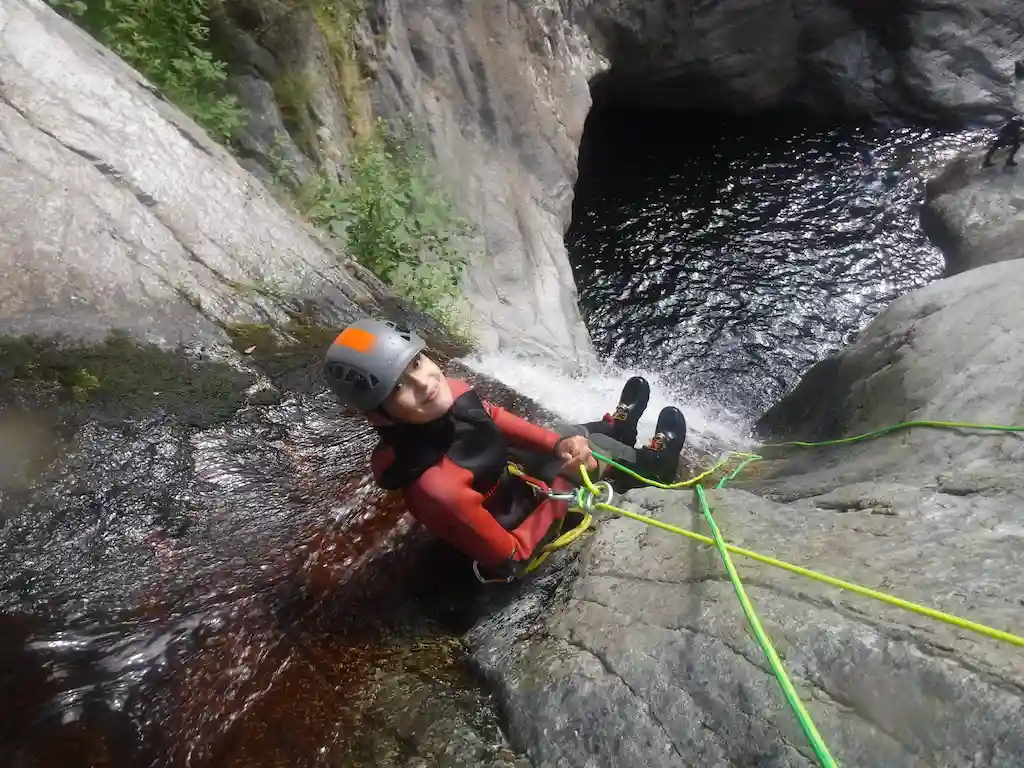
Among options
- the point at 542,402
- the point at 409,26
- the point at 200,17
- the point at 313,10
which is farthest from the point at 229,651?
the point at 409,26

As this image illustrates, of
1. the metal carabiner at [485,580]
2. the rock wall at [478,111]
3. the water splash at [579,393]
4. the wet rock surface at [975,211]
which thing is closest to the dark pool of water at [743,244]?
the wet rock surface at [975,211]

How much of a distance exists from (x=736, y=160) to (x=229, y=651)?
1357cm

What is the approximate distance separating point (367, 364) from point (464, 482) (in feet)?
2.12

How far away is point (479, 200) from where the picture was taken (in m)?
8.43

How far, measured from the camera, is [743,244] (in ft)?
36.2

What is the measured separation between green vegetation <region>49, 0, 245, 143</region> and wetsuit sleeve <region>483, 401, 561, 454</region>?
12.9 feet

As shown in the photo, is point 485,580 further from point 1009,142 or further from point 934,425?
point 1009,142

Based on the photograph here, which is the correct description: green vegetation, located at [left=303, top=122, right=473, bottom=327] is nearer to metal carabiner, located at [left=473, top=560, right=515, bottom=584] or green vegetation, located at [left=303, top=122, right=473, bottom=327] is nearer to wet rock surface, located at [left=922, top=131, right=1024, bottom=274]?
metal carabiner, located at [left=473, top=560, right=515, bottom=584]

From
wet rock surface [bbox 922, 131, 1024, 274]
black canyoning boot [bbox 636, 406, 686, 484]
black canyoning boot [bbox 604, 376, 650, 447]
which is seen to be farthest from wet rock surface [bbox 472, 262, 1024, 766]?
wet rock surface [bbox 922, 131, 1024, 274]

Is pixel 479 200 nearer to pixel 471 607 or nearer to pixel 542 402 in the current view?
pixel 542 402

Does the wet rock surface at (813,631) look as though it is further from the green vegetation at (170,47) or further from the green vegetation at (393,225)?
the green vegetation at (170,47)

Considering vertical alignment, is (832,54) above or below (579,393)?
below

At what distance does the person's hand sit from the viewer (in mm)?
3340

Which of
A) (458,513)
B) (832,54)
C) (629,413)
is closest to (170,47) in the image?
(629,413)
